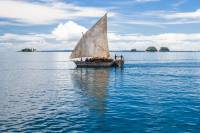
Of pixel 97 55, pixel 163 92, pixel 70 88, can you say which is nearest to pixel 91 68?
pixel 97 55

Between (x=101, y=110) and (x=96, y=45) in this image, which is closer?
(x=101, y=110)

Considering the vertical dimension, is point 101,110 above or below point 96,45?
below

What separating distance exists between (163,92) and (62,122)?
27.7 m

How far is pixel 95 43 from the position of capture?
384 feet

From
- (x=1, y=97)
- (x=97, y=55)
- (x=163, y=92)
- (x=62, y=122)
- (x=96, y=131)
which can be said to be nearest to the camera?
(x=96, y=131)

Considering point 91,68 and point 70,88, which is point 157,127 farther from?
point 91,68

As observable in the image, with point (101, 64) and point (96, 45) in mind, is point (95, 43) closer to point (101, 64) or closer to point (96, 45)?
point (96, 45)

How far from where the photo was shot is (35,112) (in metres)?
42.0

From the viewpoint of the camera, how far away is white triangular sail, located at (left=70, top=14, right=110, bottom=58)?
381ft

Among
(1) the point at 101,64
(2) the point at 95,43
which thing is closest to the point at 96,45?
(2) the point at 95,43

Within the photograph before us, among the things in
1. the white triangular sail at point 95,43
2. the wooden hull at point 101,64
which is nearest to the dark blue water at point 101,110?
the white triangular sail at point 95,43

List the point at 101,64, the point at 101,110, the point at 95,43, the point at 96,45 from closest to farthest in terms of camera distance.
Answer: the point at 101,110 → the point at 95,43 → the point at 96,45 → the point at 101,64

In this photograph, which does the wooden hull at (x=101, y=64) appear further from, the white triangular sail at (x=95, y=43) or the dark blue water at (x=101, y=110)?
the dark blue water at (x=101, y=110)

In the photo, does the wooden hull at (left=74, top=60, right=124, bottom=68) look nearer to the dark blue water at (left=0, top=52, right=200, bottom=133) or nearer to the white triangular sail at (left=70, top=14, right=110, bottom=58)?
the white triangular sail at (left=70, top=14, right=110, bottom=58)
